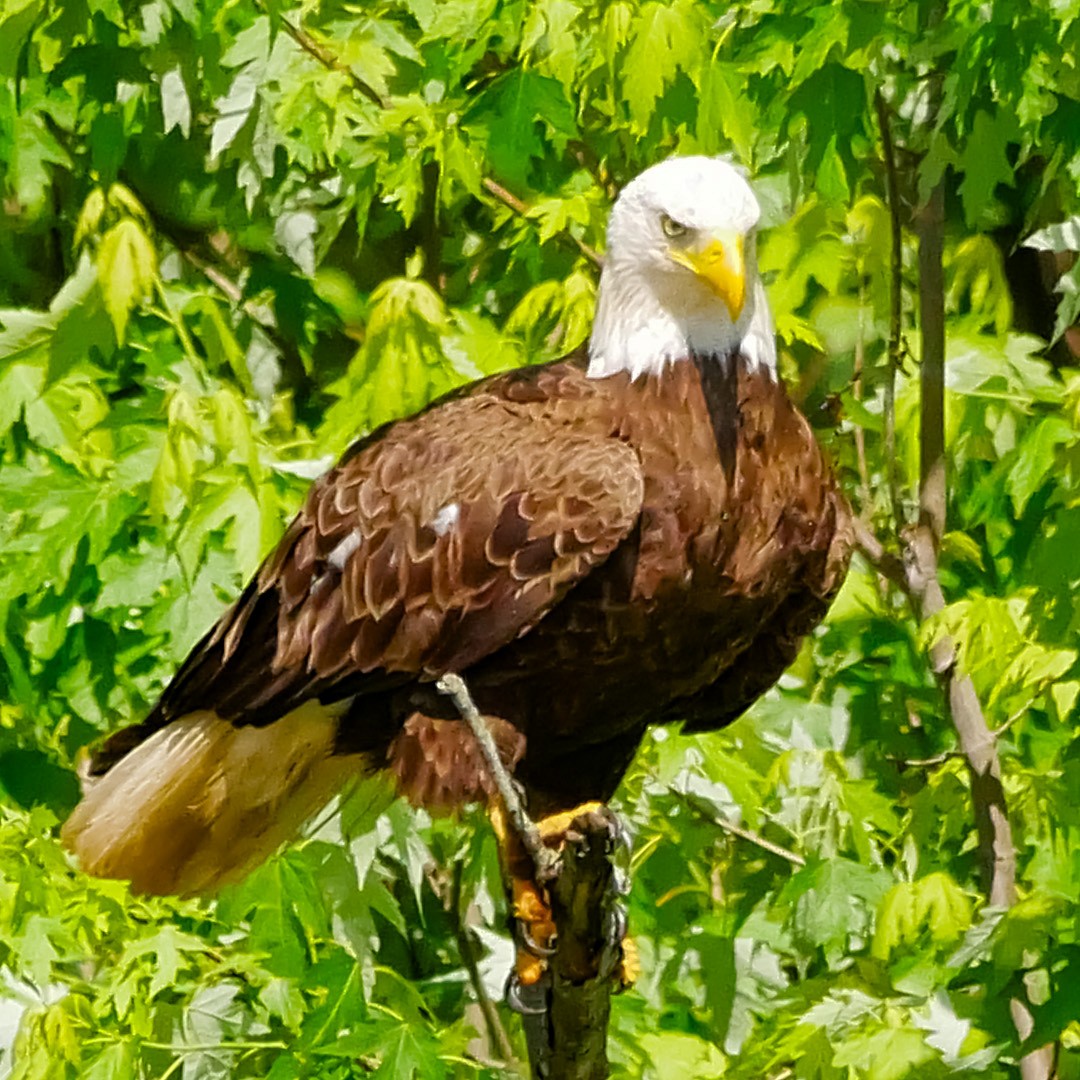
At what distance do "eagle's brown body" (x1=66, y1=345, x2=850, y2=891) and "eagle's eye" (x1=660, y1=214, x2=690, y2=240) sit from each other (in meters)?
0.16

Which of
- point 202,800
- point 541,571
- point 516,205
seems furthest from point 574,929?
point 516,205

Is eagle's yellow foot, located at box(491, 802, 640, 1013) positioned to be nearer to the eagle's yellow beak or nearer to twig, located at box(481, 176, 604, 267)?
the eagle's yellow beak

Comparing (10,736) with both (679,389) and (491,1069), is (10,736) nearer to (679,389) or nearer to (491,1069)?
(491,1069)

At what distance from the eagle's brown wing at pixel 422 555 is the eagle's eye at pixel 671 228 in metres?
0.25

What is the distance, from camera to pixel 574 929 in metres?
2.13

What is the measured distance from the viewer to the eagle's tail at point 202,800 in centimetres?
276

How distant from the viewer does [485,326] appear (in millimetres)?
3039

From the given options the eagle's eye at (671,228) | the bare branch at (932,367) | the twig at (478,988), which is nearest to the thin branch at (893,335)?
A: the bare branch at (932,367)

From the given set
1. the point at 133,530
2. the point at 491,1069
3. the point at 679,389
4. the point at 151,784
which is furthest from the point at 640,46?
the point at 491,1069

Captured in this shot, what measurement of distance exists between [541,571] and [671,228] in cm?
44

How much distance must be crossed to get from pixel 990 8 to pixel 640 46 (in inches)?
20.2

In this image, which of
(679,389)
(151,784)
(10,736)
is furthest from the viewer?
(10,736)

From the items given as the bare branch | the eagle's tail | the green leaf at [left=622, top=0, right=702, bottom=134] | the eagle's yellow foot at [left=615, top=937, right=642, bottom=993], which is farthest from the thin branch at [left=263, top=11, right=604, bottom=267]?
the eagle's yellow foot at [left=615, top=937, right=642, bottom=993]

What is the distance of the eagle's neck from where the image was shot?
2.40 meters
